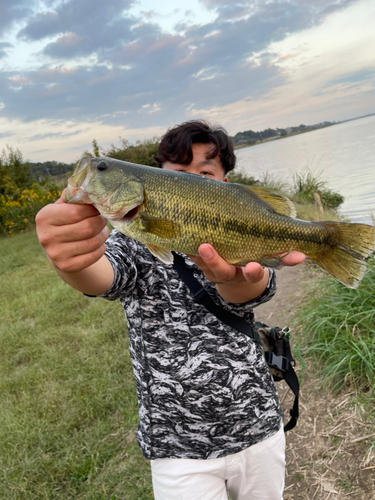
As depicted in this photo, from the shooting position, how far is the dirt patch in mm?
3176

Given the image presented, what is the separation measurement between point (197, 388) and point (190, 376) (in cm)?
9

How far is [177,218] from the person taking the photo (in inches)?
74.4

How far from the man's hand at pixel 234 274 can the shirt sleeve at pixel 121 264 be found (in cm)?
49

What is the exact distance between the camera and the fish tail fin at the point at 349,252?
194 centimetres

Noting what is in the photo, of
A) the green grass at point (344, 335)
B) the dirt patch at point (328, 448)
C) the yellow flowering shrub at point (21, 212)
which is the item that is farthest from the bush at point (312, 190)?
the yellow flowering shrub at point (21, 212)

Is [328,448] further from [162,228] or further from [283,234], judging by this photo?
[162,228]

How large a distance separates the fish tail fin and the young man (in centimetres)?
45

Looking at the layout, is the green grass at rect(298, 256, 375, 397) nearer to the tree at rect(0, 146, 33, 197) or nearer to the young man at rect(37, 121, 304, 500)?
the young man at rect(37, 121, 304, 500)

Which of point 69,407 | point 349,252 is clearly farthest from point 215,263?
point 69,407

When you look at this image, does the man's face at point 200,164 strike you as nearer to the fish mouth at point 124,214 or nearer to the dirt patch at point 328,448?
the fish mouth at point 124,214

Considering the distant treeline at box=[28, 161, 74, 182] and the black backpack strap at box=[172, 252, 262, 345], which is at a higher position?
the distant treeline at box=[28, 161, 74, 182]

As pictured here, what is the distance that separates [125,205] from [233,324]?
1.05 meters

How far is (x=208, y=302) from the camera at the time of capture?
2217 mm

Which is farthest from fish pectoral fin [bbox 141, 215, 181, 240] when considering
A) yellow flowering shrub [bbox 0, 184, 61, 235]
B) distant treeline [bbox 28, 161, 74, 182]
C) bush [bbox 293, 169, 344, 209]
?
distant treeline [bbox 28, 161, 74, 182]
